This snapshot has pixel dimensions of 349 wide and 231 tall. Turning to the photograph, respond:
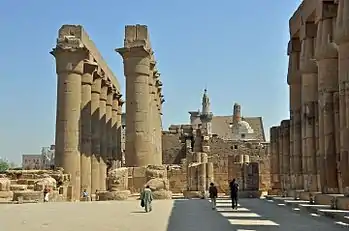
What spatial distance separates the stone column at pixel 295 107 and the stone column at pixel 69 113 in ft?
36.0

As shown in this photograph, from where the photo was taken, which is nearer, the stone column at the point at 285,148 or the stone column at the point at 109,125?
the stone column at the point at 285,148

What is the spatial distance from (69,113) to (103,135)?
24.7 ft

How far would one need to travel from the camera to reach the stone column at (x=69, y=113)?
31.7 meters

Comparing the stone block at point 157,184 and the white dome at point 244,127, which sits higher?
the white dome at point 244,127

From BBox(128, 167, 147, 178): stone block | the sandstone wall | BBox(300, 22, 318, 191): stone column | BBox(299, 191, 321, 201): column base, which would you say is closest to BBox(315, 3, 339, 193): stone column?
BBox(299, 191, 321, 201): column base

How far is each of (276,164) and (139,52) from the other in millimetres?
8976

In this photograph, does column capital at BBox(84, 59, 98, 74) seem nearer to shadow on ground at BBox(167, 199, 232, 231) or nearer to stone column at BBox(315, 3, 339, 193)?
stone column at BBox(315, 3, 339, 193)

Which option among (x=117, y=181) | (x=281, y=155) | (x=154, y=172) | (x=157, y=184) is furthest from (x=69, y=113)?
(x=281, y=155)

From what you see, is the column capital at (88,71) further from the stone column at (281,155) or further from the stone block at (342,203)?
the stone block at (342,203)

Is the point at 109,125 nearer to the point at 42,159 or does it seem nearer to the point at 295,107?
the point at 295,107

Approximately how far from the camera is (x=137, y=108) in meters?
31.9

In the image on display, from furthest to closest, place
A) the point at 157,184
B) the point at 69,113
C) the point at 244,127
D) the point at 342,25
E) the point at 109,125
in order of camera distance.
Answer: the point at 244,127 < the point at 109,125 < the point at 69,113 < the point at 157,184 < the point at 342,25

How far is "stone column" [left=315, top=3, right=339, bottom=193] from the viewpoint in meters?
18.9

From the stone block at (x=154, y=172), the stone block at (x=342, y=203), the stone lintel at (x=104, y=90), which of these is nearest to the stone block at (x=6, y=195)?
the stone block at (x=154, y=172)
